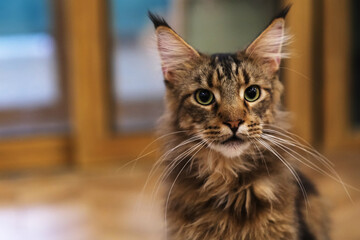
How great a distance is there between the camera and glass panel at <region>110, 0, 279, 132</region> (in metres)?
2.80

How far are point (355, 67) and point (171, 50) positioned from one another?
164cm

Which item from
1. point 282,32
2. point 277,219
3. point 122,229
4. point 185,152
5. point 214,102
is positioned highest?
point 282,32

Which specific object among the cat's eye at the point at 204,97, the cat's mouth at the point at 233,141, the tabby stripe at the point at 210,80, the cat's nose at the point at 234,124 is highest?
the tabby stripe at the point at 210,80

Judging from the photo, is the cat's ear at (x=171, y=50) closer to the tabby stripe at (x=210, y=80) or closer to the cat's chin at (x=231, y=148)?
the tabby stripe at (x=210, y=80)

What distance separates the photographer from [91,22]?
268 centimetres

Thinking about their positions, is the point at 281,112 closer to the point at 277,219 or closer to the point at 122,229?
the point at 277,219

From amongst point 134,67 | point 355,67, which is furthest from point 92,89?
point 355,67

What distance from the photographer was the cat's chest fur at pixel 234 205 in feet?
4.92

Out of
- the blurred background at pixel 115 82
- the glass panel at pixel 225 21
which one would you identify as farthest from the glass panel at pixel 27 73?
the glass panel at pixel 225 21

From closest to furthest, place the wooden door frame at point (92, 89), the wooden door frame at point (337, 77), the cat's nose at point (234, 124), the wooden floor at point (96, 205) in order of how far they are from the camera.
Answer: the cat's nose at point (234, 124)
the wooden floor at point (96, 205)
the wooden door frame at point (92, 89)
the wooden door frame at point (337, 77)

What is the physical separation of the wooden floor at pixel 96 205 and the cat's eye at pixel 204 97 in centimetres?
79

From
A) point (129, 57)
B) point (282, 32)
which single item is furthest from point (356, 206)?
point (129, 57)

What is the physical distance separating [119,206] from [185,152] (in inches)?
39.1

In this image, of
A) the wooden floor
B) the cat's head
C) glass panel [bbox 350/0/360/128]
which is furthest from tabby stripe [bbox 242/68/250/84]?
glass panel [bbox 350/0/360/128]
